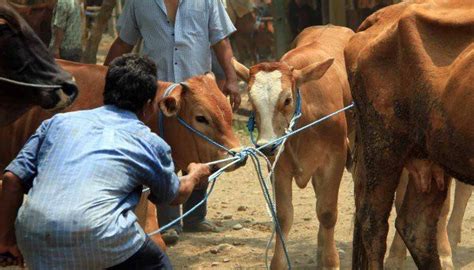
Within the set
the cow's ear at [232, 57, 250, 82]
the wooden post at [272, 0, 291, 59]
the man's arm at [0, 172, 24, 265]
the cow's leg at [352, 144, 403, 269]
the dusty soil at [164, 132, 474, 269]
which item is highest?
the man's arm at [0, 172, 24, 265]

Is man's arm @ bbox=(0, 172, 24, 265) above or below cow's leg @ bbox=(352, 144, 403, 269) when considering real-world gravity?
above

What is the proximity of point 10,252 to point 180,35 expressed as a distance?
3.16 meters

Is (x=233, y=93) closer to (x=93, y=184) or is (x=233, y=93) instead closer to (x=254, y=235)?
(x=254, y=235)

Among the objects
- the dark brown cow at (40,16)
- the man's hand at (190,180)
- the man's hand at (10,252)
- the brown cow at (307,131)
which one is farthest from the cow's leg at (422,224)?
the dark brown cow at (40,16)

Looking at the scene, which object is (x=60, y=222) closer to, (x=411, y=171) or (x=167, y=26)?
(x=411, y=171)

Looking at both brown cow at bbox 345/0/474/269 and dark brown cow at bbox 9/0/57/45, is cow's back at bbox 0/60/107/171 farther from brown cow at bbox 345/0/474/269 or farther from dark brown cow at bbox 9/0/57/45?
dark brown cow at bbox 9/0/57/45

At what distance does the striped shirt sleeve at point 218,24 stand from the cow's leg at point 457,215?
2190 mm

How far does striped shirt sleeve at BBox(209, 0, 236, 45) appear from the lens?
862 cm

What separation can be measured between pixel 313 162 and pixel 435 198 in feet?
4.17

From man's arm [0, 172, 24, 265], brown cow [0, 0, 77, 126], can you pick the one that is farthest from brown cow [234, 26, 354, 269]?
man's arm [0, 172, 24, 265]

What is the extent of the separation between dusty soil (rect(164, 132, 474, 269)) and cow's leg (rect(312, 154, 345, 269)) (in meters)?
0.38

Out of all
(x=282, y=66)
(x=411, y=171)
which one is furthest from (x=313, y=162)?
(x=411, y=171)

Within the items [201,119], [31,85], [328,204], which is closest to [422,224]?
[328,204]

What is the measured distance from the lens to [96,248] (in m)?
5.13
